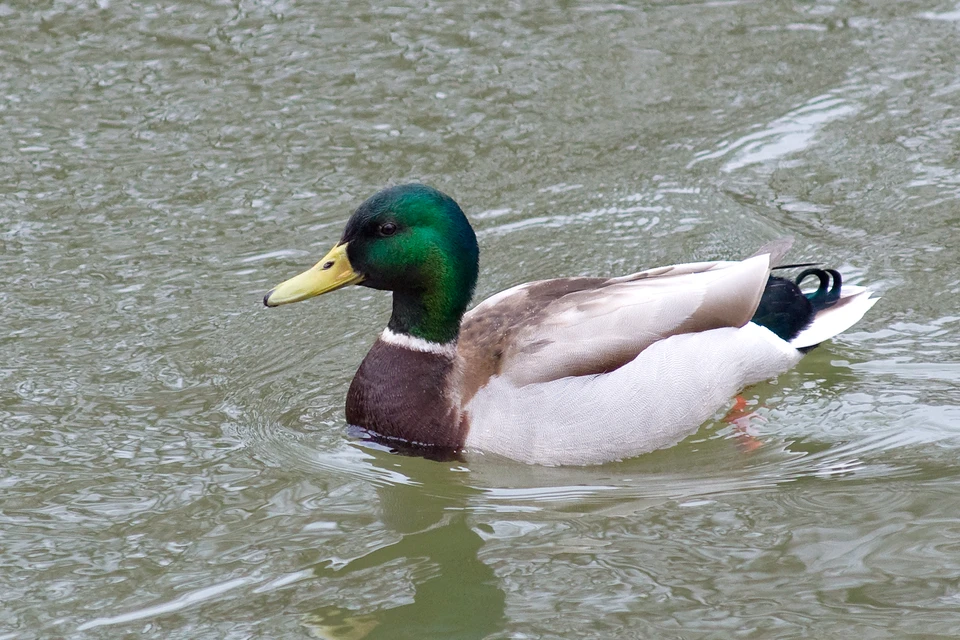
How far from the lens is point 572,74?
31.0ft

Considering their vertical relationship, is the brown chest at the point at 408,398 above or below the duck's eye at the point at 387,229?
below

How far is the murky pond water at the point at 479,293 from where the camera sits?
5.02m

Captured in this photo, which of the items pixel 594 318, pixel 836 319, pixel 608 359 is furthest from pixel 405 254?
pixel 836 319

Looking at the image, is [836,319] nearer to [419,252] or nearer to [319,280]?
[419,252]

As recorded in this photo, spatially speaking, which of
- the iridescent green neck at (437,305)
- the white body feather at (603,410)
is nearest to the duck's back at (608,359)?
the white body feather at (603,410)

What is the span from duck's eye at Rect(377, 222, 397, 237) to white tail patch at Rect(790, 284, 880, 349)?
6.81 ft

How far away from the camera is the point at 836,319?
6.68 meters

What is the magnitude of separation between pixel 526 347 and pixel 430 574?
1.21 metres

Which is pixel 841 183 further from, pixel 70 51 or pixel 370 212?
pixel 70 51

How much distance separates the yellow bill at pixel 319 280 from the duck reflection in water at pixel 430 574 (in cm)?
88

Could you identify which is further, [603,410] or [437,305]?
[437,305]

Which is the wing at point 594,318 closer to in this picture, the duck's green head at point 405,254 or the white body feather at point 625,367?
the white body feather at point 625,367

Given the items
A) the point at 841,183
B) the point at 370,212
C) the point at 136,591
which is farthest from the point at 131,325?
the point at 841,183

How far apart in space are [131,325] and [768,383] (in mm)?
3143
